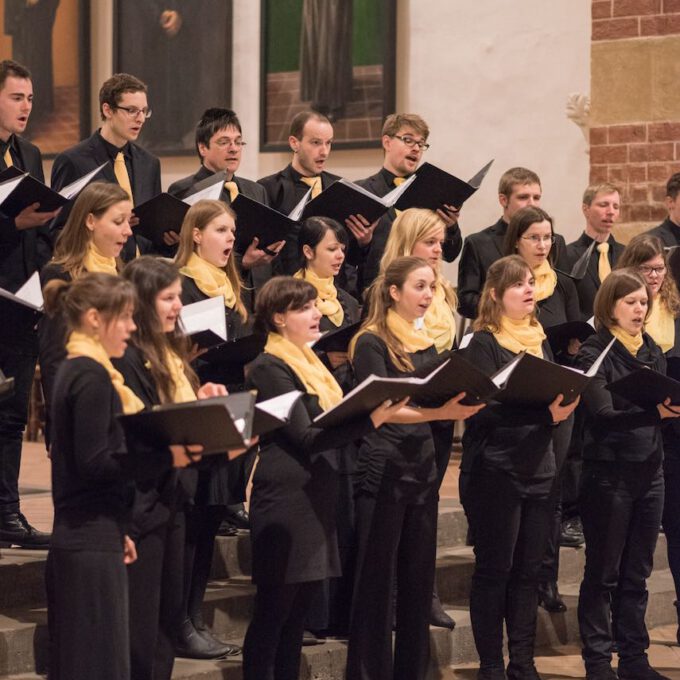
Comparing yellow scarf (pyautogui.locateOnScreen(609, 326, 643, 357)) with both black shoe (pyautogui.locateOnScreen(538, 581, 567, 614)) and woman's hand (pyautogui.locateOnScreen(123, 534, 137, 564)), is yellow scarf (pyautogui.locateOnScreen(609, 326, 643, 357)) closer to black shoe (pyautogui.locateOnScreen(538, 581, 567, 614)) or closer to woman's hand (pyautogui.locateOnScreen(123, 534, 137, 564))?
black shoe (pyautogui.locateOnScreen(538, 581, 567, 614))

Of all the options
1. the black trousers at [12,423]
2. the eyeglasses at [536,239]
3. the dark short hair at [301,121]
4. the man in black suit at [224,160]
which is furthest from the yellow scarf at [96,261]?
the eyeglasses at [536,239]

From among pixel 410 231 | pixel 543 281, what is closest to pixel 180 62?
pixel 543 281

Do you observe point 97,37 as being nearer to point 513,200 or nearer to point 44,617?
point 513,200

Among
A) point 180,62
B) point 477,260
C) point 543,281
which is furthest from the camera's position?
point 180,62

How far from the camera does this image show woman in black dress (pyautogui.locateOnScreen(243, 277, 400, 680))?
13.4 ft

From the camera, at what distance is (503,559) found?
15.6ft

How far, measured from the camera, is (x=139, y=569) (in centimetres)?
367

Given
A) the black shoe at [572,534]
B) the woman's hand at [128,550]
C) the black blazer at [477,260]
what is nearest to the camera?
the woman's hand at [128,550]

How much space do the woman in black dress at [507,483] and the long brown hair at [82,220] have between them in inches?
50.1

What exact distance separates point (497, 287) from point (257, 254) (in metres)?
0.79

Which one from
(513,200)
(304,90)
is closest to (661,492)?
(513,200)

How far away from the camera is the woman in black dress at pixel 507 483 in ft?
15.6

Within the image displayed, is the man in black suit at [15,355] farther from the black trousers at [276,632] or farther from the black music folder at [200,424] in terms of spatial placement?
the black music folder at [200,424]

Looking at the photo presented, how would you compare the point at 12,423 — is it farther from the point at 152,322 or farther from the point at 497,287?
Result: the point at 497,287
